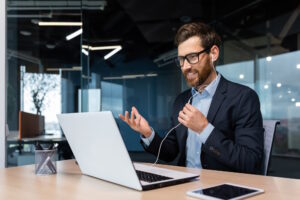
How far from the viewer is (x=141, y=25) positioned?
5.32m

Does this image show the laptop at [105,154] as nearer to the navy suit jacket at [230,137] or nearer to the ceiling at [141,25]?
the navy suit jacket at [230,137]

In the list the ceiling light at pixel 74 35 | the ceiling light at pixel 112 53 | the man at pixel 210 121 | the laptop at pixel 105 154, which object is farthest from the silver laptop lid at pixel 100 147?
the ceiling light at pixel 112 53

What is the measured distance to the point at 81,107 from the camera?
15.4 feet

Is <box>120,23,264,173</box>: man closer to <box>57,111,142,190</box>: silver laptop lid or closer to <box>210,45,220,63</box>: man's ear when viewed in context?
<box>210,45,220,63</box>: man's ear

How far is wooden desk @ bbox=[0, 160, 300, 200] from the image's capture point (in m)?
0.90

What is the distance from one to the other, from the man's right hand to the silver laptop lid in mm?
297

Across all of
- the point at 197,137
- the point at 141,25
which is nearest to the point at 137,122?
the point at 197,137

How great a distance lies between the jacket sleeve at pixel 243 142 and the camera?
1.31 metres

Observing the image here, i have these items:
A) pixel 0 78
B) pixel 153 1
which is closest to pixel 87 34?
pixel 153 1

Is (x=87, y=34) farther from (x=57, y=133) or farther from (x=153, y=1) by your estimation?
(x=57, y=133)

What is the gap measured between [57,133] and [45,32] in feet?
4.78

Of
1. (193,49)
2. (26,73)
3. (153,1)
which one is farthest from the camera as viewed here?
(153,1)

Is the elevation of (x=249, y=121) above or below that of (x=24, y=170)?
above

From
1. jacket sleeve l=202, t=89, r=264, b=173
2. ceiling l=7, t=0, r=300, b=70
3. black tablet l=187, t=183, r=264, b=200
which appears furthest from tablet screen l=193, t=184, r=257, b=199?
ceiling l=7, t=0, r=300, b=70
